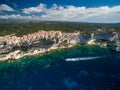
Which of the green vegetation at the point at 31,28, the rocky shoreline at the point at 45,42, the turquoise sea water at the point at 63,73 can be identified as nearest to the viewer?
the turquoise sea water at the point at 63,73

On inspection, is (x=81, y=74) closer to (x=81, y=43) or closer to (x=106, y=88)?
(x=106, y=88)

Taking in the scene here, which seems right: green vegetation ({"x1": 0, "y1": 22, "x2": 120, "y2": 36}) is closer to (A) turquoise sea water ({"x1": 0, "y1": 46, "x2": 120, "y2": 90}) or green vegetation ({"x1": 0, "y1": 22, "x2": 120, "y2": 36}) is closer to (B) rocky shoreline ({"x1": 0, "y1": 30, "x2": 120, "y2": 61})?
(B) rocky shoreline ({"x1": 0, "y1": 30, "x2": 120, "y2": 61})

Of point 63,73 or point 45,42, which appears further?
point 45,42

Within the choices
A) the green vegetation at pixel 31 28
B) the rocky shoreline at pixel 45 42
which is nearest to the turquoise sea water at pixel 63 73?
the rocky shoreline at pixel 45 42

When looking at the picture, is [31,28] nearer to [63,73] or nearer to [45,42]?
[45,42]

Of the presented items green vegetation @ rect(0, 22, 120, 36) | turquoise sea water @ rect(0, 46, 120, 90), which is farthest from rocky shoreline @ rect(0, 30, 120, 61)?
green vegetation @ rect(0, 22, 120, 36)

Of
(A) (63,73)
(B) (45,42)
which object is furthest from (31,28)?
(A) (63,73)

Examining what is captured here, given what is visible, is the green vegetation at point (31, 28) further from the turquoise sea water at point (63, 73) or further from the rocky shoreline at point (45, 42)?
the turquoise sea water at point (63, 73)
